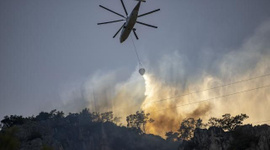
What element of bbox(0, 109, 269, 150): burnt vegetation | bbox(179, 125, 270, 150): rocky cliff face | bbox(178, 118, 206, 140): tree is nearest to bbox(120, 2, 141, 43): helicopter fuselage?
bbox(0, 109, 269, 150): burnt vegetation

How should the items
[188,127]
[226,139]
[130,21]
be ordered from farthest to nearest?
[188,127], [226,139], [130,21]

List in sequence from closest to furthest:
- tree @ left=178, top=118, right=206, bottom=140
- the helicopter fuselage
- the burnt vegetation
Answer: the helicopter fuselage → the burnt vegetation → tree @ left=178, top=118, right=206, bottom=140

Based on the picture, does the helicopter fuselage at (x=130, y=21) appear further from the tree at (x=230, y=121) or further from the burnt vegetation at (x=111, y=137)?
the tree at (x=230, y=121)

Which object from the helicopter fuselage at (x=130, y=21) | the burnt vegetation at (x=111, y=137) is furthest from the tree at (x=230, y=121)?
the helicopter fuselage at (x=130, y=21)

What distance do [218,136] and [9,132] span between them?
74696 millimetres

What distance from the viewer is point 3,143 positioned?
148 ft

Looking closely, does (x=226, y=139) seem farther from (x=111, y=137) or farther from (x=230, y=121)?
(x=111, y=137)

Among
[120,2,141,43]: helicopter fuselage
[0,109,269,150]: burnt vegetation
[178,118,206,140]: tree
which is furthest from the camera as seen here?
[178,118,206,140]: tree

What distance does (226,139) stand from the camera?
100m

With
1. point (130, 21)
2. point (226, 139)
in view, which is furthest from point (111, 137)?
point (130, 21)

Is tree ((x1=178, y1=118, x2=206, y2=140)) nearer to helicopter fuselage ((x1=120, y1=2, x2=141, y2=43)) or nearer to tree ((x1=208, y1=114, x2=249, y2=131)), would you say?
tree ((x1=208, y1=114, x2=249, y2=131))

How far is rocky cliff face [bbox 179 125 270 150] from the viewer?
87988mm

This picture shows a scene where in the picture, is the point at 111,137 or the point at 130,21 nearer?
the point at 130,21

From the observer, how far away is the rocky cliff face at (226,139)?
87988 millimetres
